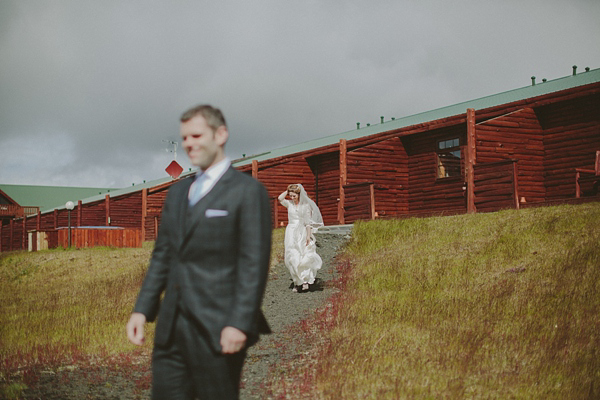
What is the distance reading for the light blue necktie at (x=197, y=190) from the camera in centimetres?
268

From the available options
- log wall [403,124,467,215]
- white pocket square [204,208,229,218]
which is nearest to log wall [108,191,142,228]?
log wall [403,124,467,215]

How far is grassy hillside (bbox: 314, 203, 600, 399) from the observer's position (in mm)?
5668

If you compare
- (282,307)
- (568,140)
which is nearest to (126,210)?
(568,140)

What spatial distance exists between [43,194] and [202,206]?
213 ft

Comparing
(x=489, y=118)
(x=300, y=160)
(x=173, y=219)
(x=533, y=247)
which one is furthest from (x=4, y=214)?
(x=173, y=219)

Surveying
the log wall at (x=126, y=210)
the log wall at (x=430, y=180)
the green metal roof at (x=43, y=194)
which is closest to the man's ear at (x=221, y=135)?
the log wall at (x=430, y=180)

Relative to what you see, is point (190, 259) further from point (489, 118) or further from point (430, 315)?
point (489, 118)

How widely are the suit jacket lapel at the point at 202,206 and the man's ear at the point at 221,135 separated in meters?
0.17

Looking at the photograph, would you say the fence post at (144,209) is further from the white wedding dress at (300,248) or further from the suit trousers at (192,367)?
the suit trousers at (192,367)

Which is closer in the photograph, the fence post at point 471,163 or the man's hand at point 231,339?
the man's hand at point 231,339

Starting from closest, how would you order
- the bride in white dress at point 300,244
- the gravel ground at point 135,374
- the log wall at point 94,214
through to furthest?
the gravel ground at point 135,374 < the bride in white dress at point 300,244 < the log wall at point 94,214

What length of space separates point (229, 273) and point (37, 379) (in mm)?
4665

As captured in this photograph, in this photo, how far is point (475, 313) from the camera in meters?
8.00

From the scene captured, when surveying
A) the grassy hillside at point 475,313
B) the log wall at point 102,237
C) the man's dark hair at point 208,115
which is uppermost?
the man's dark hair at point 208,115
